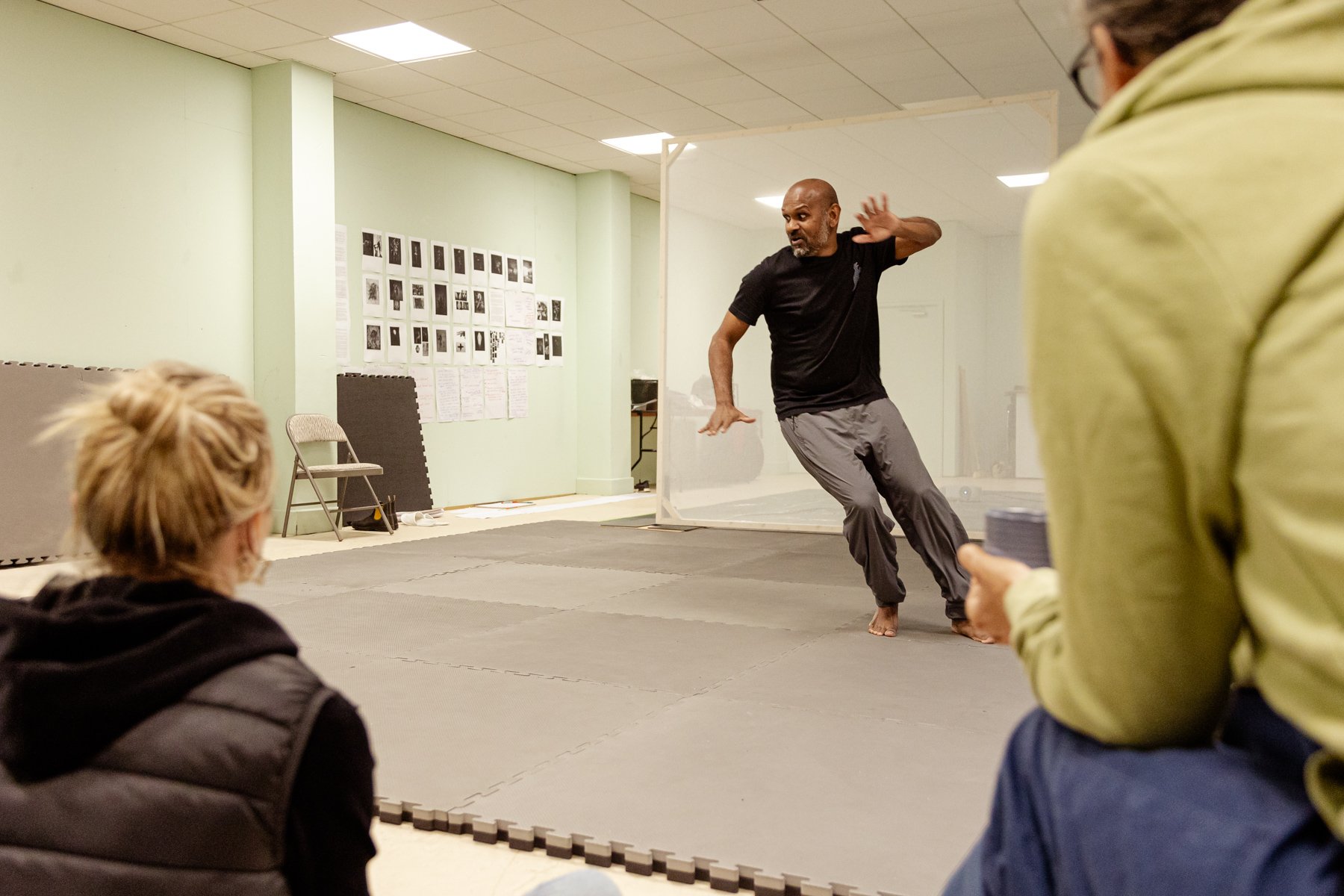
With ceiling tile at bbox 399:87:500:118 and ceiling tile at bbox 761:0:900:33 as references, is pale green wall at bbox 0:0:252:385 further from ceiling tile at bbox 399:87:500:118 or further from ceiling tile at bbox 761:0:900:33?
ceiling tile at bbox 761:0:900:33

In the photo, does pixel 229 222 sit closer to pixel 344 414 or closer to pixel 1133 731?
pixel 344 414

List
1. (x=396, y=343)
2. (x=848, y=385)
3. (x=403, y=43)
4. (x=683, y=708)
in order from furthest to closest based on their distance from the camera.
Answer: (x=396, y=343)
(x=403, y=43)
(x=848, y=385)
(x=683, y=708)

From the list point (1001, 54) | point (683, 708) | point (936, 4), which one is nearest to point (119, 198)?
point (936, 4)

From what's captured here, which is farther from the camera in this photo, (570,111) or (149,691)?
(570,111)

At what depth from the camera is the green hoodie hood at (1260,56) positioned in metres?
0.71

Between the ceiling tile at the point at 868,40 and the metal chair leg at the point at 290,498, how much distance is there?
163 inches

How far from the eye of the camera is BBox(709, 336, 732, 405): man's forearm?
4535 millimetres

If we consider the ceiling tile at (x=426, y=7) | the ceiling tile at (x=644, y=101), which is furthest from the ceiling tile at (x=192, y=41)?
the ceiling tile at (x=644, y=101)

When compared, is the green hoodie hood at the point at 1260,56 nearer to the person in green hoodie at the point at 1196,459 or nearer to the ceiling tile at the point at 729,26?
the person in green hoodie at the point at 1196,459

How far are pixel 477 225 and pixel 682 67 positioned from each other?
9.25 ft

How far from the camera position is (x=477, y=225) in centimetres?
954

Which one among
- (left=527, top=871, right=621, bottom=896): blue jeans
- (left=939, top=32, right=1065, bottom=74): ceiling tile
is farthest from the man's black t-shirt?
(left=527, top=871, right=621, bottom=896): blue jeans

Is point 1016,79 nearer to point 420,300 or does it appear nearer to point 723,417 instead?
point 723,417

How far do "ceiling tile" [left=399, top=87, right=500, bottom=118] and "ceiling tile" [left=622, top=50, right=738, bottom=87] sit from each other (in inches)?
54.0
